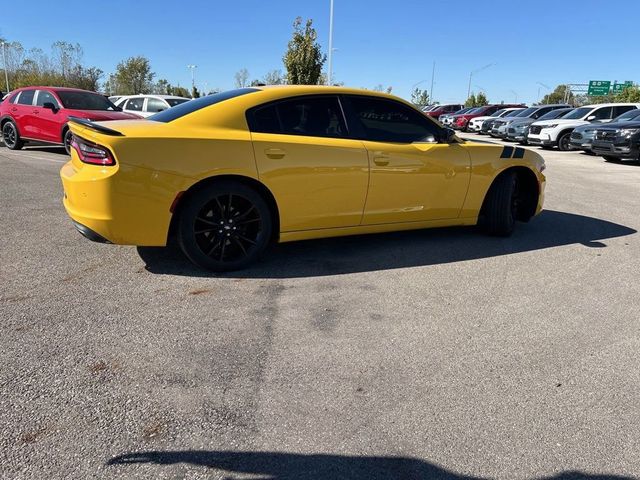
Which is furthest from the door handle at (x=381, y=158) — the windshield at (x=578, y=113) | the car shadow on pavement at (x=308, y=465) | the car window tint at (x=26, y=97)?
the windshield at (x=578, y=113)

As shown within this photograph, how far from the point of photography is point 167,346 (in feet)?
9.73

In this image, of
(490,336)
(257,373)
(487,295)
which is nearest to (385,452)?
(257,373)

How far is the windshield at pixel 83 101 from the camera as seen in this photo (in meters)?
11.0

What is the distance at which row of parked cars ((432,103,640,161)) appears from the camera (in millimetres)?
13633

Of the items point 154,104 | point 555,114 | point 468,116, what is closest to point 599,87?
point 468,116

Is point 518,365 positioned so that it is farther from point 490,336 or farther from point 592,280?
point 592,280

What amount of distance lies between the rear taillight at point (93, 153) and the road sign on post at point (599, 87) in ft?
221

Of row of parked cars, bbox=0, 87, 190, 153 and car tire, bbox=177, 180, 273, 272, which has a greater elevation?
row of parked cars, bbox=0, 87, 190, 153

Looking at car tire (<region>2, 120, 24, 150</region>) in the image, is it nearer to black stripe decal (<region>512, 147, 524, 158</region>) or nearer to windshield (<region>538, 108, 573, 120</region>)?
black stripe decal (<region>512, 147, 524, 158</region>)

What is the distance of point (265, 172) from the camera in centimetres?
405

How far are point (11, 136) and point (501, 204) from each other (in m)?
12.2

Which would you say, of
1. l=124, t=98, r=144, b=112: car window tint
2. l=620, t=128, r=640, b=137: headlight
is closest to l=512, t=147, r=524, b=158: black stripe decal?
l=620, t=128, r=640, b=137: headlight

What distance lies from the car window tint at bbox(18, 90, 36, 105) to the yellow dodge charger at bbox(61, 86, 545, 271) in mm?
9083

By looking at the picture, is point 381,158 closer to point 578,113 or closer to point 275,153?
point 275,153
